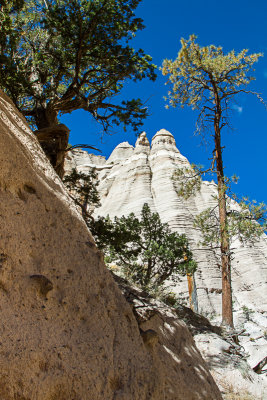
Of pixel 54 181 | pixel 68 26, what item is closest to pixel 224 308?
pixel 54 181

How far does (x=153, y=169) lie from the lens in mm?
41781

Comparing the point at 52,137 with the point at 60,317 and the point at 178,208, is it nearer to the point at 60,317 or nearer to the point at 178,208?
the point at 60,317

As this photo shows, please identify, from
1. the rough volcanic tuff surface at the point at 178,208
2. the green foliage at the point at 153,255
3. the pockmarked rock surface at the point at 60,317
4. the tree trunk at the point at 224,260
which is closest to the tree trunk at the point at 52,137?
the pockmarked rock surface at the point at 60,317

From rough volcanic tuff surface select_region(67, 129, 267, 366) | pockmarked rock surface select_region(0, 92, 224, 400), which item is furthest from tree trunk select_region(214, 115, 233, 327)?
rough volcanic tuff surface select_region(67, 129, 267, 366)

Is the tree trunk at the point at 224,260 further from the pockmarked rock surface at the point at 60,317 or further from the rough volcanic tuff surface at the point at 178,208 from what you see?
the rough volcanic tuff surface at the point at 178,208

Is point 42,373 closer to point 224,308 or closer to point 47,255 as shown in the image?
point 47,255

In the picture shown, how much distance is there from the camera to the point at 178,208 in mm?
34688

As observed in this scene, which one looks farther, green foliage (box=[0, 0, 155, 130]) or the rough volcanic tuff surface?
the rough volcanic tuff surface

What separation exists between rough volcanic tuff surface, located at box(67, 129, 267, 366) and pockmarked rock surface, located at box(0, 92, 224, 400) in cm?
1381

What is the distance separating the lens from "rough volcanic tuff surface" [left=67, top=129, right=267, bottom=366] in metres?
26.7

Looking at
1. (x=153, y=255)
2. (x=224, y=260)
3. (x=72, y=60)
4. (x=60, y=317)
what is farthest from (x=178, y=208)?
(x=60, y=317)

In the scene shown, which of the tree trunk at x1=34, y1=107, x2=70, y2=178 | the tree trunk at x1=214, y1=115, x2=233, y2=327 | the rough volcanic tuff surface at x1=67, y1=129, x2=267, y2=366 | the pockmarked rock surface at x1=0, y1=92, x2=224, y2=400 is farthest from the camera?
the rough volcanic tuff surface at x1=67, y1=129, x2=267, y2=366

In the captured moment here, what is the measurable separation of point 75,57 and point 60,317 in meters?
8.00

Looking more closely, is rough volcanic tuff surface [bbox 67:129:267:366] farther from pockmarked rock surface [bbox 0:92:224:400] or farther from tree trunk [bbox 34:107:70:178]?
pockmarked rock surface [bbox 0:92:224:400]
